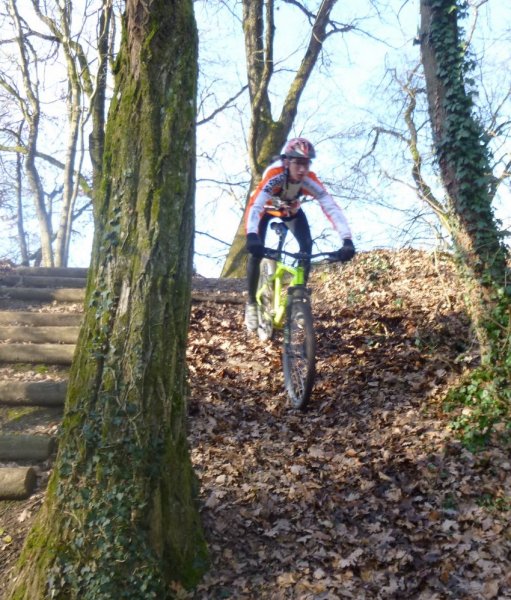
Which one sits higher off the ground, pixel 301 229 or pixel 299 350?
pixel 301 229

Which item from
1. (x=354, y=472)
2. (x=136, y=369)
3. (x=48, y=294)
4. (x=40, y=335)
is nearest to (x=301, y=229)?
(x=354, y=472)

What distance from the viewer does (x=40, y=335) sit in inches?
318

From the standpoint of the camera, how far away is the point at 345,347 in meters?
8.21

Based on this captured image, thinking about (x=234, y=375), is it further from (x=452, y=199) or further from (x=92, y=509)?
(x=92, y=509)

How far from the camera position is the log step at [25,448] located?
5.69m

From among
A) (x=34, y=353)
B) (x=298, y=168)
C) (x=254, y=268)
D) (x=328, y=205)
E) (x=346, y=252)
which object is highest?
(x=298, y=168)

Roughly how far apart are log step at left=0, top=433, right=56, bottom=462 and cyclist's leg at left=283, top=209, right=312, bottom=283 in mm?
3425

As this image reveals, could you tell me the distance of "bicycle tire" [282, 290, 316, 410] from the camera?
636 cm

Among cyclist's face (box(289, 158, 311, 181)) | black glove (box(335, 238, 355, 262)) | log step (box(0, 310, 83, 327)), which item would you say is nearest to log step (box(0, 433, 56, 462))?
log step (box(0, 310, 83, 327))

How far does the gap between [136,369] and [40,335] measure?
4399 mm

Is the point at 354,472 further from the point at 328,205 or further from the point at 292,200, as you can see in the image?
the point at 292,200

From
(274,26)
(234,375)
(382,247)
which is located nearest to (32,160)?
(274,26)

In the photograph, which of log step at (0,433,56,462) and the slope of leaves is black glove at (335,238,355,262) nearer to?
the slope of leaves

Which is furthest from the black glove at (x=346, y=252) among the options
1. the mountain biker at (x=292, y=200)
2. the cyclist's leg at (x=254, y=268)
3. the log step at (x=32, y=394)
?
the log step at (x=32, y=394)
